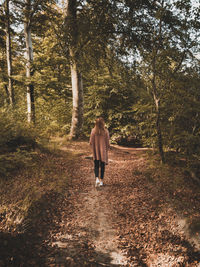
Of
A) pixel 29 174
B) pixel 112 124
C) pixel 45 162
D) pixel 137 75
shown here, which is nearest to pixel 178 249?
pixel 29 174

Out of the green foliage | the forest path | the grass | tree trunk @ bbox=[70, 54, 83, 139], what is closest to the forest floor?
the forest path

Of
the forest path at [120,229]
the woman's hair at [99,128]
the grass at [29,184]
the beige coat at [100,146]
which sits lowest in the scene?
the forest path at [120,229]

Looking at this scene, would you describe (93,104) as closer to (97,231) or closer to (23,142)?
(23,142)

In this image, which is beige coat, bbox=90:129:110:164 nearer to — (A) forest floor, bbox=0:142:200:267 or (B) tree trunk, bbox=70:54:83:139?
(A) forest floor, bbox=0:142:200:267

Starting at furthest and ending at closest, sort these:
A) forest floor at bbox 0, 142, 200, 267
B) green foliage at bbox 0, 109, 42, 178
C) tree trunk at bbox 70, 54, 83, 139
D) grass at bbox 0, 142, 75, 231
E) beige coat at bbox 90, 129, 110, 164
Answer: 1. tree trunk at bbox 70, 54, 83, 139
2. green foliage at bbox 0, 109, 42, 178
3. beige coat at bbox 90, 129, 110, 164
4. grass at bbox 0, 142, 75, 231
5. forest floor at bbox 0, 142, 200, 267

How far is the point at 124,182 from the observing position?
20.9 ft

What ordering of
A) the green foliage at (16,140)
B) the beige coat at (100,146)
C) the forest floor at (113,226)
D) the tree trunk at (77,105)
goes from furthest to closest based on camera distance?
the tree trunk at (77,105)
the green foliage at (16,140)
the beige coat at (100,146)
the forest floor at (113,226)

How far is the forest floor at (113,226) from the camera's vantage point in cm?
335

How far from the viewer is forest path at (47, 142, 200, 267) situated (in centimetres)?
340

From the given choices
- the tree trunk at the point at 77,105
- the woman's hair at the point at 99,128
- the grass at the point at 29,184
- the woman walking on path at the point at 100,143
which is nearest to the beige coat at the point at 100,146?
the woman walking on path at the point at 100,143

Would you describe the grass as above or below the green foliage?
below

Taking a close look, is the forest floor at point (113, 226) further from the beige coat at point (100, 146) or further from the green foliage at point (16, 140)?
the green foliage at point (16, 140)

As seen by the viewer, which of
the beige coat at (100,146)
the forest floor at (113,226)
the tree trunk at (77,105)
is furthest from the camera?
the tree trunk at (77,105)

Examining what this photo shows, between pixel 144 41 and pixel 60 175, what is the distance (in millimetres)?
6381
